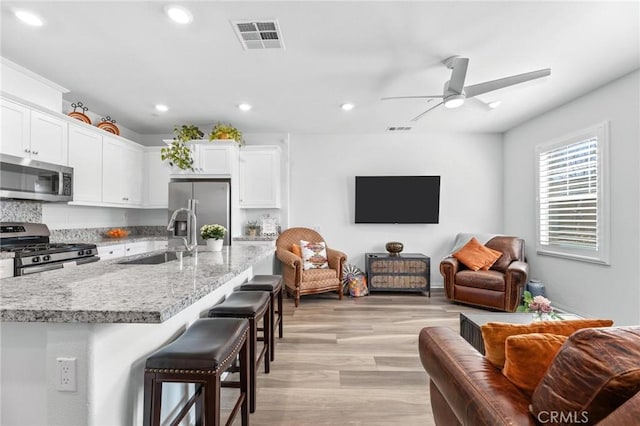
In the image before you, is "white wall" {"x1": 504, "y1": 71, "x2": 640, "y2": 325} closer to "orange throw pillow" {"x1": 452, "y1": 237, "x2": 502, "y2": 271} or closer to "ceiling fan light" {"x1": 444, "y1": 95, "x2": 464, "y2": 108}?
"orange throw pillow" {"x1": 452, "y1": 237, "x2": 502, "y2": 271}

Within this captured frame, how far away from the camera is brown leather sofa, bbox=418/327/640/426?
0.86 metres

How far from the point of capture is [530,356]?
1015 millimetres

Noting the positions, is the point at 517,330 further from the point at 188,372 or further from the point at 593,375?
the point at 188,372

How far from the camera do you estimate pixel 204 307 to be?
2.10 m

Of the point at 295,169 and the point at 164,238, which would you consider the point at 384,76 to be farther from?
the point at 164,238

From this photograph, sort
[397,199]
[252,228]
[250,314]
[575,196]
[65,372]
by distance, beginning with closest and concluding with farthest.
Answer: [65,372]
[250,314]
[575,196]
[252,228]
[397,199]

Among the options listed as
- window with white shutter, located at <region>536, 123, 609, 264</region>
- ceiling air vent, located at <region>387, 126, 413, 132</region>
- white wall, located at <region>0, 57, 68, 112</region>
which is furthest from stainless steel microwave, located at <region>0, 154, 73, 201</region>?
window with white shutter, located at <region>536, 123, 609, 264</region>

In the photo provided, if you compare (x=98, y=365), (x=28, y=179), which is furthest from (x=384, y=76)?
(x=28, y=179)

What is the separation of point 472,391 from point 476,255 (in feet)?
12.4

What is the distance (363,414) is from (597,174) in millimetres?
3567

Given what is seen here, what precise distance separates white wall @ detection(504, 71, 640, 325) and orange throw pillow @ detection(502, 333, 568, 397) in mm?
2997

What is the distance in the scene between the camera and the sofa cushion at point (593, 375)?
2.45ft

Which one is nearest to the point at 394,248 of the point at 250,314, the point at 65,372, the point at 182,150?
the point at 250,314

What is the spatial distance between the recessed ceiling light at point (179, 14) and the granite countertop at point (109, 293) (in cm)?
168
